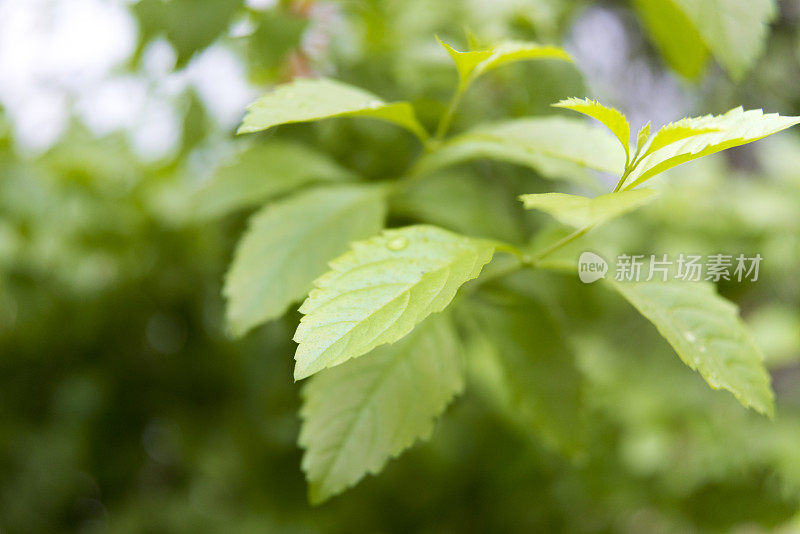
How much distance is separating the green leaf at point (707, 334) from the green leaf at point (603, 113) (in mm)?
127

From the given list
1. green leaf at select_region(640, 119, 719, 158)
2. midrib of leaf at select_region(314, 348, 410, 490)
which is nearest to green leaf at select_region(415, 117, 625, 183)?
green leaf at select_region(640, 119, 719, 158)

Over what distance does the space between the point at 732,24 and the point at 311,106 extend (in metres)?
0.45

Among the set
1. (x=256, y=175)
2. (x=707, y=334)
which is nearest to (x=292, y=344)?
(x=256, y=175)

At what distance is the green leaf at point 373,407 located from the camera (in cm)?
48

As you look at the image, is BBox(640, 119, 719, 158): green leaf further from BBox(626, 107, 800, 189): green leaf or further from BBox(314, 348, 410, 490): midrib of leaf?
BBox(314, 348, 410, 490): midrib of leaf

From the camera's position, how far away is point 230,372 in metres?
1.38

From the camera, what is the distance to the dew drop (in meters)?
0.43

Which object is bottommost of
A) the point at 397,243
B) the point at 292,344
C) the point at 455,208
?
the point at 292,344

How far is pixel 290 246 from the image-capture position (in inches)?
22.6

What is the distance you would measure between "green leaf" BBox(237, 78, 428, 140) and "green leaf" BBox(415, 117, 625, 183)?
0.10 meters

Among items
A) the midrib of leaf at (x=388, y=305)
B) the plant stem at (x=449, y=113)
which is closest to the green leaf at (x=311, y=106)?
the plant stem at (x=449, y=113)

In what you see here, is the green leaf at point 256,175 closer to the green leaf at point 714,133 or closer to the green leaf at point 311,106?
the green leaf at point 311,106

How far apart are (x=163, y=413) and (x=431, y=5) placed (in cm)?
114

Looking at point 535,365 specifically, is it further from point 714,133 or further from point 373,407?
point 714,133
